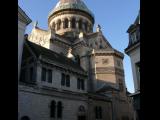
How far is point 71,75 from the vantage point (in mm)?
31719

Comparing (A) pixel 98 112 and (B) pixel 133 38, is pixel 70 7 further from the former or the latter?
(B) pixel 133 38

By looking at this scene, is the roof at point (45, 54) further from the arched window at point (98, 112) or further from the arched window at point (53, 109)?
the arched window at point (98, 112)

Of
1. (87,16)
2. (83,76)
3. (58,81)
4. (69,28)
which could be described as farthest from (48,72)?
(87,16)

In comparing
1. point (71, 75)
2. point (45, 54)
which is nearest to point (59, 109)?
point (71, 75)

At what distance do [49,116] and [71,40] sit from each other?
1018 inches

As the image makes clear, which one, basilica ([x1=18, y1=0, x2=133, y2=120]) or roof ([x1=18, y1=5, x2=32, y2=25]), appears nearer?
roof ([x1=18, y1=5, x2=32, y2=25])

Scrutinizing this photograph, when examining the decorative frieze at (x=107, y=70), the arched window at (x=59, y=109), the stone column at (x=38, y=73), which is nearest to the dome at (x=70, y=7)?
the decorative frieze at (x=107, y=70)

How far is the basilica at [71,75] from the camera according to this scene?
86.0ft

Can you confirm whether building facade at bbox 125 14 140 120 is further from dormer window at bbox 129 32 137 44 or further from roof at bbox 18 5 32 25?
roof at bbox 18 5 32 25

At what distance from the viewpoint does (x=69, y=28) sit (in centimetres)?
5262

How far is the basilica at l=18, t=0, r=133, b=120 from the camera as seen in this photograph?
2622 cm

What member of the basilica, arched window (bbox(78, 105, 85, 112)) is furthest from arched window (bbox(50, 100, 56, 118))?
arched window (bbox(78, 105, 85, 112))
